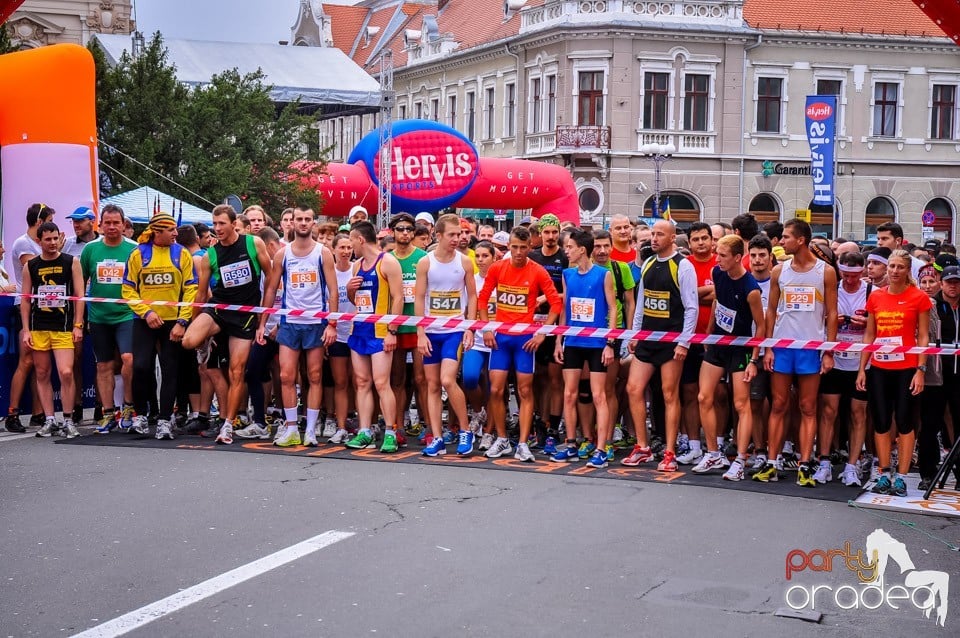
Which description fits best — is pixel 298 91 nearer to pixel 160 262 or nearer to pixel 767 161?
pixel 767 161

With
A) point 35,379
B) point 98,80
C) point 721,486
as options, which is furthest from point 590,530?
point 98,80

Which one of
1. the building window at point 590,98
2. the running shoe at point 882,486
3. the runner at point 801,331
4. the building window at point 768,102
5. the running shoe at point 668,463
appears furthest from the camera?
the building window at point 768,102

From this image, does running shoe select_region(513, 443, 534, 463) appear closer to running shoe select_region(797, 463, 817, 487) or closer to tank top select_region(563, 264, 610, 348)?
tank top select_region(563, 264, 610, 348)

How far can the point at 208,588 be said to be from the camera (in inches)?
250

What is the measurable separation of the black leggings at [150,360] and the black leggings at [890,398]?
600 cm

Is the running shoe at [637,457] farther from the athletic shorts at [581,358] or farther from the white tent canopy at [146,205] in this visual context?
the white tent canopy at [146,205]

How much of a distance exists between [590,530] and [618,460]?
302 centimetres

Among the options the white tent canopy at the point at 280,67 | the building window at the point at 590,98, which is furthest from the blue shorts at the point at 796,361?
the building window at the point at 590,98

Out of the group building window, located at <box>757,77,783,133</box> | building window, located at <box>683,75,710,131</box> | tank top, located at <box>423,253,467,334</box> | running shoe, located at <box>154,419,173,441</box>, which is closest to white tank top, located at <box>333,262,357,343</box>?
tank top, located at <box>423,253,467,334</box>

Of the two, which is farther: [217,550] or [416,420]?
[416,420]

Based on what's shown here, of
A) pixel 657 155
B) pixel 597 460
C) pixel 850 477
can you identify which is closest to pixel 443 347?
pixel 597 460

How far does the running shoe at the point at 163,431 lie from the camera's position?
11.3 meters

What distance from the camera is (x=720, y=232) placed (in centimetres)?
1233

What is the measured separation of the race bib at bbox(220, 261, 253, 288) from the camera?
11266 mm
